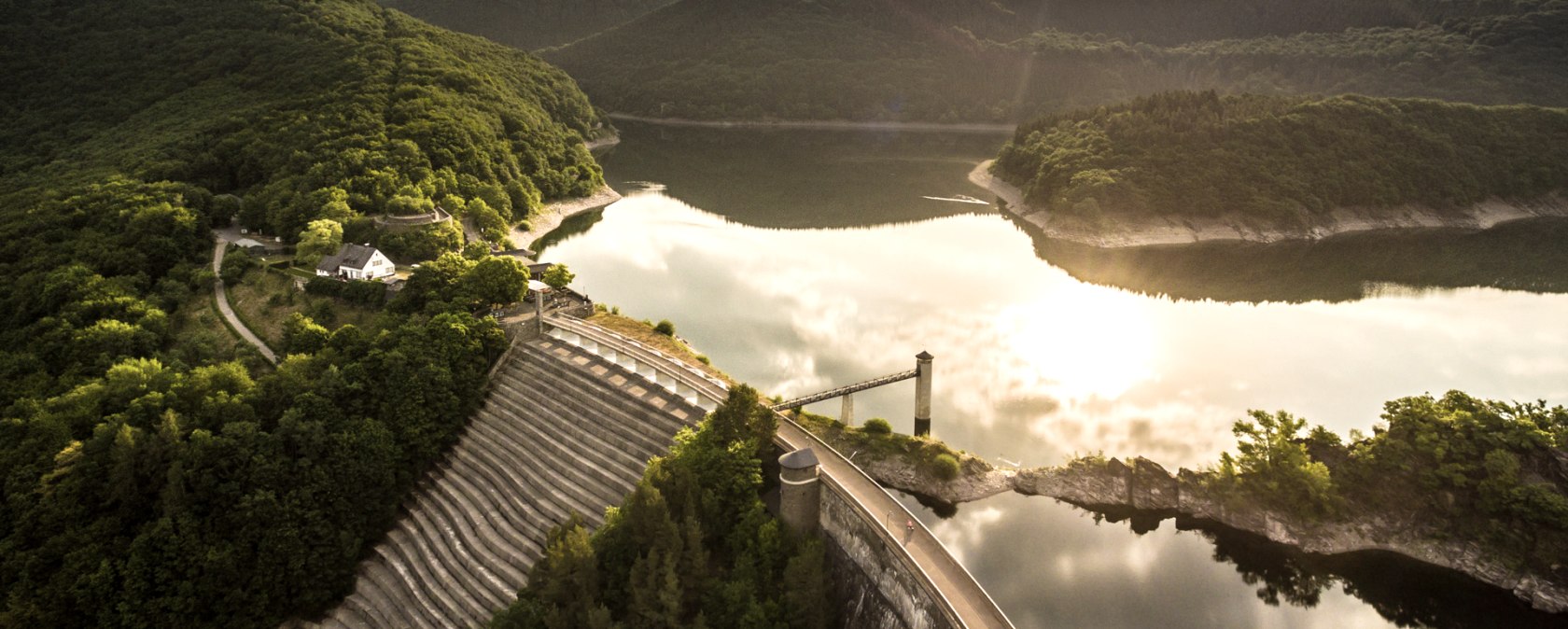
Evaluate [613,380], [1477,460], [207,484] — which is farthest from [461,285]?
[1477,460]

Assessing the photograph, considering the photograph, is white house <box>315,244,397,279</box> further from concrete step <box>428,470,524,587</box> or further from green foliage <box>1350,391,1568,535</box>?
green foliage <box>1350,391,1568,535</box>

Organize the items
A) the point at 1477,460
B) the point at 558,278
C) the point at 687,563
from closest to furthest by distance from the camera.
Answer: the point at 687,563
the point at 1477,460
the point at 558,278

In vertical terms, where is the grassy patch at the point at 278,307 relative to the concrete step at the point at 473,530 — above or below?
above

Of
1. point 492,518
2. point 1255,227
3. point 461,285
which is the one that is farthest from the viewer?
→ point 1255,227

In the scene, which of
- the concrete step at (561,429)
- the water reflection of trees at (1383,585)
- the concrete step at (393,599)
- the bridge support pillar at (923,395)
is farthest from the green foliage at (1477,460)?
the concrete step at (393,599)

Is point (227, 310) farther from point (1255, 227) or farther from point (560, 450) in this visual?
point (1255, 227)

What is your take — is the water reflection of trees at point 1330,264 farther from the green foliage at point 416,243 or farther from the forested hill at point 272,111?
the forested hill at point 272,111

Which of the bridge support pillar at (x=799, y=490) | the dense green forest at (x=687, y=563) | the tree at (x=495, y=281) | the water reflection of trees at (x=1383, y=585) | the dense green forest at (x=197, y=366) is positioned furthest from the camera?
the tree at (x=495, y=281)
